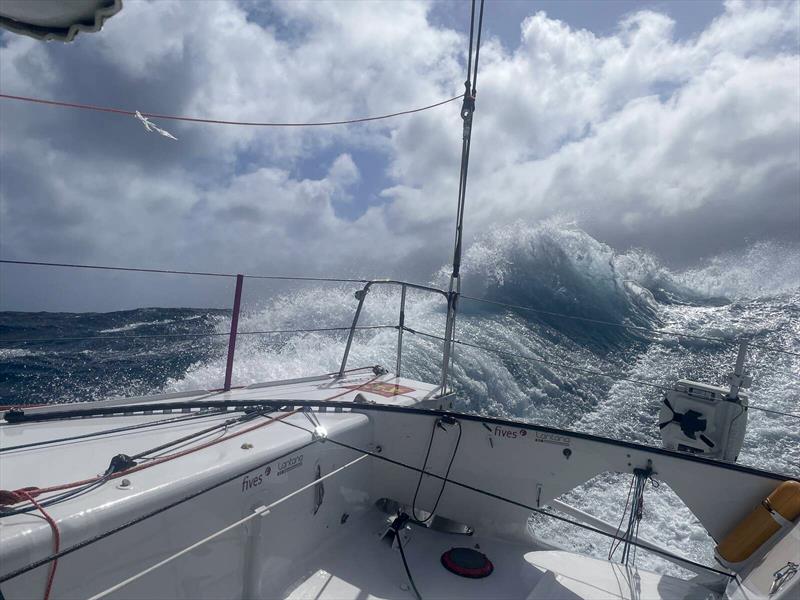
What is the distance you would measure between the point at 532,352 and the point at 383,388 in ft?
20.4

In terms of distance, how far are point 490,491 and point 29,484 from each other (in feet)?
8.12

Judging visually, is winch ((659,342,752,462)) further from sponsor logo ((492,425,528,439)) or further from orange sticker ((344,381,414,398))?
orange sticker ((344,381,414,398))

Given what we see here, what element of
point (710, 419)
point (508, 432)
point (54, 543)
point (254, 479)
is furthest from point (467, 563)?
point (54, 543)

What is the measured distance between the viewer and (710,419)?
3.09 metres

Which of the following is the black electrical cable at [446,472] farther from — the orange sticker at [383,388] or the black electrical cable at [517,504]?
the orange sticker at [383,388]

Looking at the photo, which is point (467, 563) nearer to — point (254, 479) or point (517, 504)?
point (517, 504)

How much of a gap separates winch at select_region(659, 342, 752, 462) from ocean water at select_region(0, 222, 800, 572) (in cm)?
136

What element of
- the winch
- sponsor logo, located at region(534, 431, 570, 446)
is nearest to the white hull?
sponsor logo, located at region(534, 431, 570, 446)

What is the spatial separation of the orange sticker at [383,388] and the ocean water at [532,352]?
3.79ft

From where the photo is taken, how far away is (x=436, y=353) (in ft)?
26.4

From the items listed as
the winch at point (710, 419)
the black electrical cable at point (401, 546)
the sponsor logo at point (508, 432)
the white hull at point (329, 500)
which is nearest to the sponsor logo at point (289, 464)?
the white hull at point (329, 500)

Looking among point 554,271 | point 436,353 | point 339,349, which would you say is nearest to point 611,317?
point 554,271

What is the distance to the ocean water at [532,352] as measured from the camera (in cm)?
616

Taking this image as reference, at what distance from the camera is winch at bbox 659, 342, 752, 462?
119 inches
